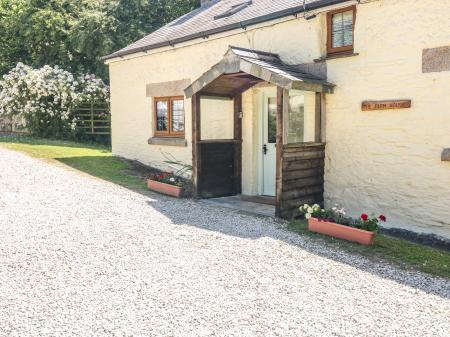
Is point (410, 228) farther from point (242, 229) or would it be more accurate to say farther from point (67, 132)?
point (67, 132)

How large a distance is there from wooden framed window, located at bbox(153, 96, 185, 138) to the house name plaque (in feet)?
17.4

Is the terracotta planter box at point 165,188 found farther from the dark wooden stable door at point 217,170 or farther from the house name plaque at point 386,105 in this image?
the house name plaque at point 386,105

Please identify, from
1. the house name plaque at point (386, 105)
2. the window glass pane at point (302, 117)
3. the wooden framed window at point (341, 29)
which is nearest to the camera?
the house name plaque at point (386, 105)

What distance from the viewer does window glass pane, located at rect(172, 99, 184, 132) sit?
37.5 feet

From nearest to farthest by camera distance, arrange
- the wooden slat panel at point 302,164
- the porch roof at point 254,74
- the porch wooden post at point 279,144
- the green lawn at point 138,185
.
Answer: the green lawn at point 138,185 → the porch roof at point 254,74 → the porch wooden post at point 279,144 → the wooden slat panel at point 302,164

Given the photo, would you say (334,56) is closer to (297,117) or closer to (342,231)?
(297,117)

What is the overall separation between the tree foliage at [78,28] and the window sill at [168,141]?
9413 millimetres

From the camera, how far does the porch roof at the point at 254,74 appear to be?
23.4 ft

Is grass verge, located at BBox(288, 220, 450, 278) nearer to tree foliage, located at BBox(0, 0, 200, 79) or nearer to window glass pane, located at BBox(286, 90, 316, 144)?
window glass pane, located at BBox(286, 90, 316, 144)

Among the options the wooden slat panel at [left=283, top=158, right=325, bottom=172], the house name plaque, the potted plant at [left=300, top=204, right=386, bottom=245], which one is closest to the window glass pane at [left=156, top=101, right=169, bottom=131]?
the wooden slat panel at [left=283, top=158, right=325, bottom=172]

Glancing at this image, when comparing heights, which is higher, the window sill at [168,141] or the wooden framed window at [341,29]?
the wooden framed window at [341,29]

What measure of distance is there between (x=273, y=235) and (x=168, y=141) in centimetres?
582

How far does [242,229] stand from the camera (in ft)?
22.5

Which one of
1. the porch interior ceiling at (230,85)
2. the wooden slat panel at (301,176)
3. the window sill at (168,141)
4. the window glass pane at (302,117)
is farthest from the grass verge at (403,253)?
the window sill at (168,141)
